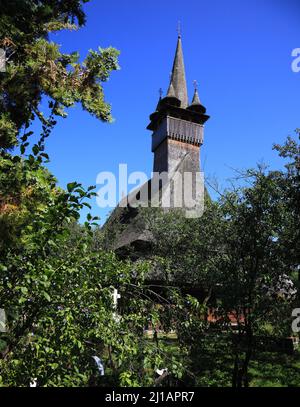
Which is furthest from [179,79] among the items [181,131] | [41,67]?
[41,67]

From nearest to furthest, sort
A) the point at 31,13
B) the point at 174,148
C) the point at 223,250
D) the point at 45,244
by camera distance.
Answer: the point at 45,244
the point at 31,13
the point at 223,250
the point at 174,148

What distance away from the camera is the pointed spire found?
39.0 metres

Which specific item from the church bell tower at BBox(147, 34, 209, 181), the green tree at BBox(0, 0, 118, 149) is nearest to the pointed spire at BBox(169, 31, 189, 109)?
the church bell tower at BBox(147, 34, 209, 181)

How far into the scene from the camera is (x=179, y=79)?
132ft

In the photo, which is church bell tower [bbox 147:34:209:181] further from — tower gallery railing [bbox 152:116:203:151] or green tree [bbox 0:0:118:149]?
green tree [bbox 0:0:118:149]

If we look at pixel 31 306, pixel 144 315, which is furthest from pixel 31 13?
pixel 144 315

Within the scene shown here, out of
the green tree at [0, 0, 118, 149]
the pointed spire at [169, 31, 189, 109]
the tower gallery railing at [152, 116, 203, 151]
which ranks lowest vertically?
the green tree at [0, 0, 118, 149]

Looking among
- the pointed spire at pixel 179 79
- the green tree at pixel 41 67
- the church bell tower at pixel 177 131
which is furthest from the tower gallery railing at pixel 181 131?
the green tree at pixel 41 67

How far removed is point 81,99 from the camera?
6000 mm

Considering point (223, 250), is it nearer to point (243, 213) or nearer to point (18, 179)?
point (243, 213)

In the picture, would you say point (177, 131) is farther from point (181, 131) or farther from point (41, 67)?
point (41, 67)

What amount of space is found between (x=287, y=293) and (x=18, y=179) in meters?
6.22

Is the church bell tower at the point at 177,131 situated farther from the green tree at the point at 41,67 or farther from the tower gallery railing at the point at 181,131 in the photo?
the green tree at the point at 41,67

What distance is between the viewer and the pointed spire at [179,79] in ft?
128
